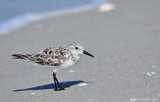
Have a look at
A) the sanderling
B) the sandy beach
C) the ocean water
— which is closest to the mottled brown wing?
the sanderling

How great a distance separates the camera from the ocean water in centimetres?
1309

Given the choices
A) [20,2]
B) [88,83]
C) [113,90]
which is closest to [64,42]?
[88,83]

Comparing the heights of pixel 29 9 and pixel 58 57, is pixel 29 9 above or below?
above

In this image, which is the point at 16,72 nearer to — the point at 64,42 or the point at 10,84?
the point at 10,84

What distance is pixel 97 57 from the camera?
9.03 meters

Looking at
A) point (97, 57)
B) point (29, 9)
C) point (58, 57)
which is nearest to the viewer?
point (58, 57)

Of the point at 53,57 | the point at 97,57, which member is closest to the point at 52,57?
the point at 53,57

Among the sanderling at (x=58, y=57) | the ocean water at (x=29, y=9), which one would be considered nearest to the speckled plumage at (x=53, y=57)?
the sanderling at (x=58, y=57)

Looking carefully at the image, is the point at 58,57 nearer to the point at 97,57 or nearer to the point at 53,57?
the point at 53,57

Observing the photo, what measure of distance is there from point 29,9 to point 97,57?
613 centimetres

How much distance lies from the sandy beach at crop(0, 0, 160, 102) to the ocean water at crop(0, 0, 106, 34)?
531mm

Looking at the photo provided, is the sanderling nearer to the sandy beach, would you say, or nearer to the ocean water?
the sandy beach

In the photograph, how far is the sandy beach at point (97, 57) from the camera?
6627mm

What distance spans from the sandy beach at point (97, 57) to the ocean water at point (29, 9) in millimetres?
531
